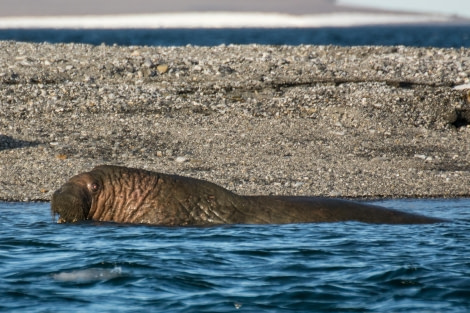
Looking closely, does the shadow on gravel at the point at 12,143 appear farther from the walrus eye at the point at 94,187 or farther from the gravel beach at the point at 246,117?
the walrus eye at the point at 94,187

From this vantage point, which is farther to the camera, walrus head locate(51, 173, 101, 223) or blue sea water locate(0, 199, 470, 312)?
walrus head locate(51, 173, 101, 223)

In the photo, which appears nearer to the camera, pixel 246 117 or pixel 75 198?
pixel 75 198

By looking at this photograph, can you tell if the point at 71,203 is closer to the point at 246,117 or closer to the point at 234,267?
the point at 234,267

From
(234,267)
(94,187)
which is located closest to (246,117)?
(94,187)

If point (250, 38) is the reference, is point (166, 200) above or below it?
below

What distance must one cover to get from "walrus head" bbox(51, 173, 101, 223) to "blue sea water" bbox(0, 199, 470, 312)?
0.48ft

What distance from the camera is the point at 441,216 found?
10906mm

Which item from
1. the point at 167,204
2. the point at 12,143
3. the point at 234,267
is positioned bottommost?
the point at 234,267

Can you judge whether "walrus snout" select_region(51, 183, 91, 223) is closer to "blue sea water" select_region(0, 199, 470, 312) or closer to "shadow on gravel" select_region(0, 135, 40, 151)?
"blue sea water" select_region(0, 199, 470, 312)

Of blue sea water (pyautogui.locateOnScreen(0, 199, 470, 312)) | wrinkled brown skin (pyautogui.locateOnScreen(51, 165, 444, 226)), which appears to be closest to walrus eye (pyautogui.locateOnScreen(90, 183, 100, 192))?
wrinkled brown skin (pyautogui.locateOnScreen(51, 165, 444, 226))

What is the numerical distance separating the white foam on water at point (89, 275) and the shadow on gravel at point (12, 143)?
19.3 ft

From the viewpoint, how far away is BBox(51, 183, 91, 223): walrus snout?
9.50m

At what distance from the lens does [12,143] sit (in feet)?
45.0

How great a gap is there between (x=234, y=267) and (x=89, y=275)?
4.14 ft
